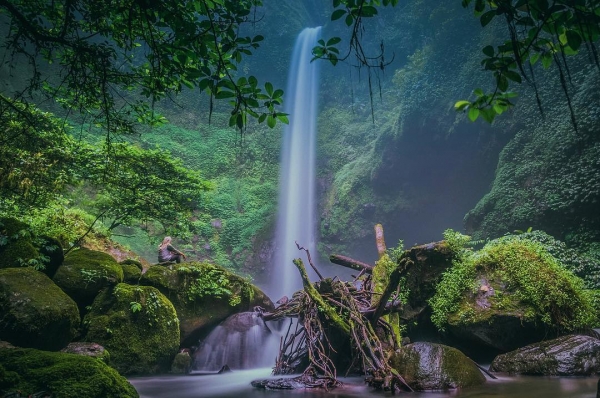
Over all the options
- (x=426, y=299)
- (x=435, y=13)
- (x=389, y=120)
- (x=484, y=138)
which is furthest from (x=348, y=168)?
(x=426, y=299)

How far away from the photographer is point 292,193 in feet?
83.1

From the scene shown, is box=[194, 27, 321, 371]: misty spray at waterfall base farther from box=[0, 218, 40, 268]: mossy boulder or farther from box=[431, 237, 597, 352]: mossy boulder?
box=[431, 237, 597, 352]: mossy boulder

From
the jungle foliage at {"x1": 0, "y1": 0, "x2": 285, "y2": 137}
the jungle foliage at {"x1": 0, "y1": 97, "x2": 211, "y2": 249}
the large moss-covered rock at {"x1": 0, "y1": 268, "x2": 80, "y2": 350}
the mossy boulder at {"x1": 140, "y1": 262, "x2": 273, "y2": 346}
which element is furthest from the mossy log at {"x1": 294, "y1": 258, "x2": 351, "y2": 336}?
the jungle foliage at {"x1": 0, "y1": 0, "x2": 285, "y2": 137}

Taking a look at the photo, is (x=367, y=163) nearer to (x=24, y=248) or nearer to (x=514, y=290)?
(x=514, y=290)

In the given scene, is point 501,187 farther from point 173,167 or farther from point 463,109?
point 463,109

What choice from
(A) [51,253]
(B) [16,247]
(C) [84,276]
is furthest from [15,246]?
(C) [84,276]

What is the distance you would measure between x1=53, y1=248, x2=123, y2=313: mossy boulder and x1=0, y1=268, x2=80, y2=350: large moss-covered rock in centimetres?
97

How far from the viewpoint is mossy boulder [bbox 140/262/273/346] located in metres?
8.26

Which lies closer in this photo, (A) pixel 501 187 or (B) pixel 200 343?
(B) pixel 200 343

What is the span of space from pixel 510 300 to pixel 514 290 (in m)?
0.25

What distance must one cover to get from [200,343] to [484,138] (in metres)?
16.1

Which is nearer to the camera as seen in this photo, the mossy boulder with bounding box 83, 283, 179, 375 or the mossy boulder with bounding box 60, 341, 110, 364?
the mossy boulder with bounding box 60, 341, 110, 364

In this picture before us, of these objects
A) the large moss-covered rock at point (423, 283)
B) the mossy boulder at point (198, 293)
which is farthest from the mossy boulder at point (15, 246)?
the large moss-covered rock at point (423, 283)

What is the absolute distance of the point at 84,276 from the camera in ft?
22.3
